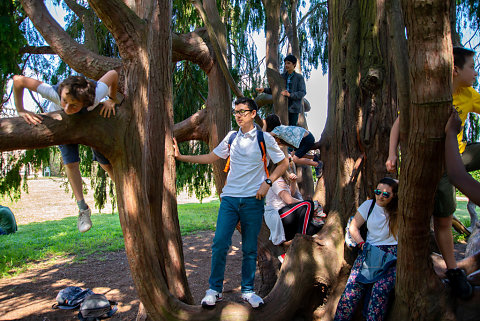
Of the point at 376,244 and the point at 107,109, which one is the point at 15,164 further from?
the point at 376,244

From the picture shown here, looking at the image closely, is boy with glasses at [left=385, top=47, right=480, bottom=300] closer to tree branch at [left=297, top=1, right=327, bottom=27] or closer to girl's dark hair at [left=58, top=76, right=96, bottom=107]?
girl's dark hair at [left=58, top=76, right=96, bottom=107]

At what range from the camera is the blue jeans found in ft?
9.07

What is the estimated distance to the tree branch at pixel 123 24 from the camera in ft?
8.71

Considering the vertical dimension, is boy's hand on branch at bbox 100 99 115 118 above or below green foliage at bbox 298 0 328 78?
below

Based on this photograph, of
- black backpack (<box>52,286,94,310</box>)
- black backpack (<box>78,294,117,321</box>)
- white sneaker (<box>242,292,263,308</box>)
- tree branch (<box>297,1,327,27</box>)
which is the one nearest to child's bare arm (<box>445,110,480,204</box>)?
white sneaker (<box>242,292,263,308</box>)

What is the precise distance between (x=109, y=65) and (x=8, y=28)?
197cm

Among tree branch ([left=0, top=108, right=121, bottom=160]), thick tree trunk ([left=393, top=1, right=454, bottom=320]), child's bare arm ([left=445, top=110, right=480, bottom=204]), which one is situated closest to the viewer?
thick tree trunk ([left=393, top=1, right=454, bottom=320])

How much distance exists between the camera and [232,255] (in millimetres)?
6844

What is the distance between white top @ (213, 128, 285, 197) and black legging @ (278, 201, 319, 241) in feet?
2.66

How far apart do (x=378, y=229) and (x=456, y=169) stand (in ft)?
4.02

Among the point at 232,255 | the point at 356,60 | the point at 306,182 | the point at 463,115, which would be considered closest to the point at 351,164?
the point at 356,60

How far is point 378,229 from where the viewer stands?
2959mm

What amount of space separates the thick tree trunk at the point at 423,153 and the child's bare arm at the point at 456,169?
3 cm

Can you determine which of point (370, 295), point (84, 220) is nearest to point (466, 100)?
point (370, 295)
